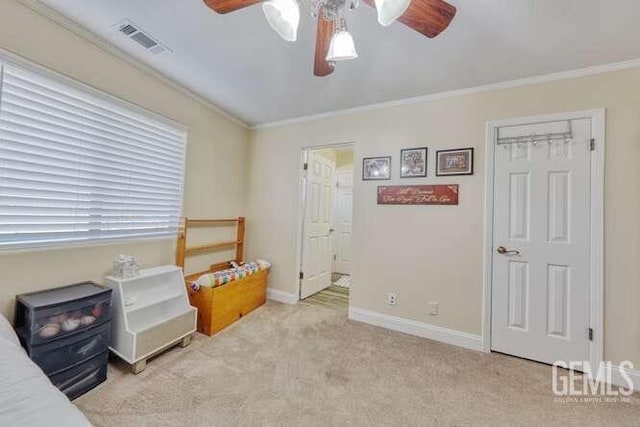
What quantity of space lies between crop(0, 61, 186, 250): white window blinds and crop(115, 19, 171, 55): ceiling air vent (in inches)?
19.0

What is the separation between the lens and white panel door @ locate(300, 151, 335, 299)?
11.4 ft

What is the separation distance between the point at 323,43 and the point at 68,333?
220 cm

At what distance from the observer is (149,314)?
220 centimetres

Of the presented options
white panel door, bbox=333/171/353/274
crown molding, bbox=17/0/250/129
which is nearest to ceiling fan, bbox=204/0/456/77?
crown molding, bbox=17/0/250/129

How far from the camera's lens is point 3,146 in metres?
1.54

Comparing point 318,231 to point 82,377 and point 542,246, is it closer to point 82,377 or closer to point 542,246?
point 542,246

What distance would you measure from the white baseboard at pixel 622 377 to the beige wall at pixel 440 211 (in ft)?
0.25

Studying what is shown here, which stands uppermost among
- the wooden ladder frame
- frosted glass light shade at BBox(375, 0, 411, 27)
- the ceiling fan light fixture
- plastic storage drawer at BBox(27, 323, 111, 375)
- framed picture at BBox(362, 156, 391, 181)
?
the ceiling fan light fixture

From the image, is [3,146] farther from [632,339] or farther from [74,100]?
[632,339]

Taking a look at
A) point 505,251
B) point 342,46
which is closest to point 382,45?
point 342,46

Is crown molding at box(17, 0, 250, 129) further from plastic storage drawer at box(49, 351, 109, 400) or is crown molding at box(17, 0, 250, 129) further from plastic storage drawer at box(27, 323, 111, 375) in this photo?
plastic storage drawer at box(49, 351, 109, 400)

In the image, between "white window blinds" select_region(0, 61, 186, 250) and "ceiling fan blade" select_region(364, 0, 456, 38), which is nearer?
"ceiling fan blade" select_region(364, 0, 456, 38)

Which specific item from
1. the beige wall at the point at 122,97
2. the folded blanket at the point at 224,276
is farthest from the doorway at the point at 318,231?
the beige wall at the point at 122,97

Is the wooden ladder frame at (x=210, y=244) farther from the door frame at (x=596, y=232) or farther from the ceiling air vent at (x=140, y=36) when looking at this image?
the door frame at (x=596, y=232)
